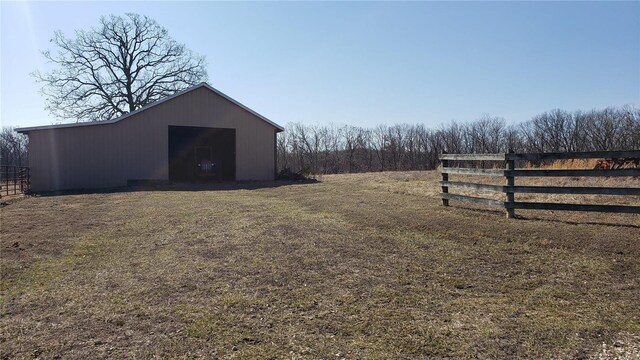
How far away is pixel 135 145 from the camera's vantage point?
77.0 feet

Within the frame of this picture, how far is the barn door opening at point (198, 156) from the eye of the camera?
92.0 feet

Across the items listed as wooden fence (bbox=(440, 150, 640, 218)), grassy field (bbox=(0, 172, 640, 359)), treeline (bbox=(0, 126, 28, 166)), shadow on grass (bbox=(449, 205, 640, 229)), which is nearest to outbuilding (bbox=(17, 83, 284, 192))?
grassy field (bbox=(0, 172, 640, 359))

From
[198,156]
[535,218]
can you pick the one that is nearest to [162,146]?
[198,156]

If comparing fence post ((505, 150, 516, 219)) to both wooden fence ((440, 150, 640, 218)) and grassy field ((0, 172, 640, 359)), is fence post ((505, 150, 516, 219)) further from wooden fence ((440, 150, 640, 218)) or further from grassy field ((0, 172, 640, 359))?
grassy field ((0, 172, 640, 359))

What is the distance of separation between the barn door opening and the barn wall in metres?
2.03

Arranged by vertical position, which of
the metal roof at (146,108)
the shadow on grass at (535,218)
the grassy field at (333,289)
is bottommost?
the grassy field at (333,289)

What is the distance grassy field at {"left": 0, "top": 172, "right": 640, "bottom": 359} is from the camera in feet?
12.2

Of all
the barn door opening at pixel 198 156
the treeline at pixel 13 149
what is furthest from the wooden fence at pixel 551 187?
the treeline at pixel 13 149

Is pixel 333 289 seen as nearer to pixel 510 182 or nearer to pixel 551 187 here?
pixel 510 182

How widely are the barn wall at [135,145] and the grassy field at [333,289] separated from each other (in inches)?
562

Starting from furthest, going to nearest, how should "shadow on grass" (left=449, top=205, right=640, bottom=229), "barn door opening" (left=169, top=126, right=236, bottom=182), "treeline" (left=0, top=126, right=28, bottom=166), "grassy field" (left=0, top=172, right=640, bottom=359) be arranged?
"treeline" (left=0, top=126, right=28, bottom=166) < "barn door opening" (left=169, top=126, right=236, bottom=182) < "shadow on grass" (left=449, top=205, right=640, bottom=229) < "grassy field" (left=0, top=172, right=640, bottom=359)

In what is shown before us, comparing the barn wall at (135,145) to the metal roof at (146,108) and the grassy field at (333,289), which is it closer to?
the metal roof at (146,108)

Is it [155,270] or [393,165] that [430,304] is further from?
[393,165]

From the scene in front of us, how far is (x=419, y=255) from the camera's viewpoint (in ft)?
21.1
